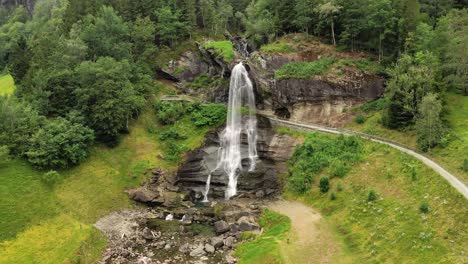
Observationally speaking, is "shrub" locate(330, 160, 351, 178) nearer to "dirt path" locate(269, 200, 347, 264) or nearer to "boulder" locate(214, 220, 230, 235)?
"dirt path" locate(269, 200, 347, 264)

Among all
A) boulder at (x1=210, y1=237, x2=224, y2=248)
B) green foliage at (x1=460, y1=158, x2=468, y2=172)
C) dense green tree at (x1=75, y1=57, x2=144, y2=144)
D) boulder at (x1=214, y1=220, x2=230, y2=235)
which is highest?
dense green tree at (x1=75, y1=57, x2=144, y2=144)

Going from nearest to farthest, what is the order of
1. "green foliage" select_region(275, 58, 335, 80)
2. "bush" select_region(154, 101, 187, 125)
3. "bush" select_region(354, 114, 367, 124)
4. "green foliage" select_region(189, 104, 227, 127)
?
"bush" select_region(354, 114, 367, 124) < "green foliage" select_region(189, 104, 227, 127) < "green foliage" select_region(275, 58, 335, 80) < "bush" select_region(154, 101, 187, 125)

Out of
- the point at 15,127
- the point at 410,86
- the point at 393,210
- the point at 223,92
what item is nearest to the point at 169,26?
the point at 223,92

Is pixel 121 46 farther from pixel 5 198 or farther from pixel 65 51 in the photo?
pixel 5 198

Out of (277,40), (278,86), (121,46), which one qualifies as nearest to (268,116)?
(278,86)

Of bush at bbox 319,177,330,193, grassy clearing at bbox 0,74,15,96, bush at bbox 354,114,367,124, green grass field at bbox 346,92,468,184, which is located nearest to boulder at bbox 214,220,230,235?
bush at bbox 319,177,330,193

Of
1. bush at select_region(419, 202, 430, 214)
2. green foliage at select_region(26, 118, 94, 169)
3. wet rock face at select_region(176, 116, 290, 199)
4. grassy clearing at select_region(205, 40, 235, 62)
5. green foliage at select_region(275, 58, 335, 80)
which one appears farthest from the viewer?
grassy clearing at select_region(205, 40, 235, 62)

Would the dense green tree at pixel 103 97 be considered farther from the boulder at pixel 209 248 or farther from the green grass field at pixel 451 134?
the green grass field at pixel 451 134
